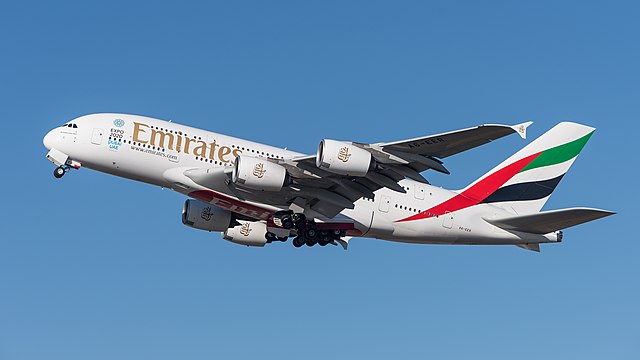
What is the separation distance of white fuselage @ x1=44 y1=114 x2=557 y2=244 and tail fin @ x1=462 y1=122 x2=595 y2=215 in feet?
7.99

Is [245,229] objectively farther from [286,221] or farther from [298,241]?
[286,221]

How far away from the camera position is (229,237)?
4150 centimetres

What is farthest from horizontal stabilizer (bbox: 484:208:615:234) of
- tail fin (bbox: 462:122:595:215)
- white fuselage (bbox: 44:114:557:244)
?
tail fin (bbox: 462:122:595:215)

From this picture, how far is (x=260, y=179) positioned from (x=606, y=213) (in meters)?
12.2

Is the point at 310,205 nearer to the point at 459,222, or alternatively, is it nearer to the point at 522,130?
the point at 459,222

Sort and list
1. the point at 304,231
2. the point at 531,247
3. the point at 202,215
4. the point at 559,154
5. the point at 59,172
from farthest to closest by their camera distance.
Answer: the point at 559,154 → the point at 202,215 → the point at 531,247 → the point at 304,231 → the point at 59,172

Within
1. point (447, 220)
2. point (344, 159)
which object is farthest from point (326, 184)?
point (447, 220)

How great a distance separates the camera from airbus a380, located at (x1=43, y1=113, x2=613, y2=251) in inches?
1278

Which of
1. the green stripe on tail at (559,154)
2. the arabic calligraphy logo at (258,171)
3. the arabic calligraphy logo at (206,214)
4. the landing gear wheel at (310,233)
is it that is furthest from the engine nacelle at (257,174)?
the green stripe on tail at (559,154)

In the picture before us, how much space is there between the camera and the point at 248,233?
41.4m

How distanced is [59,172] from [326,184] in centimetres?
1036

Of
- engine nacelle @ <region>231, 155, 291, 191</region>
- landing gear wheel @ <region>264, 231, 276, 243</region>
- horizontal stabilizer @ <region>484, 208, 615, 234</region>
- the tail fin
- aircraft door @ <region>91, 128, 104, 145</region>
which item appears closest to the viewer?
engine nacelle @ <region>231, 155, 291, 191</region>

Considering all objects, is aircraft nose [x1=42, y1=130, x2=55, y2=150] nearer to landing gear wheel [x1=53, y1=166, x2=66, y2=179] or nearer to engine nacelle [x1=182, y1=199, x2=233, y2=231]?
landing gear wheel [x1=53, y1=166, x2=66, y2=179]

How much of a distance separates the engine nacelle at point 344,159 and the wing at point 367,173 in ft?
0.91
